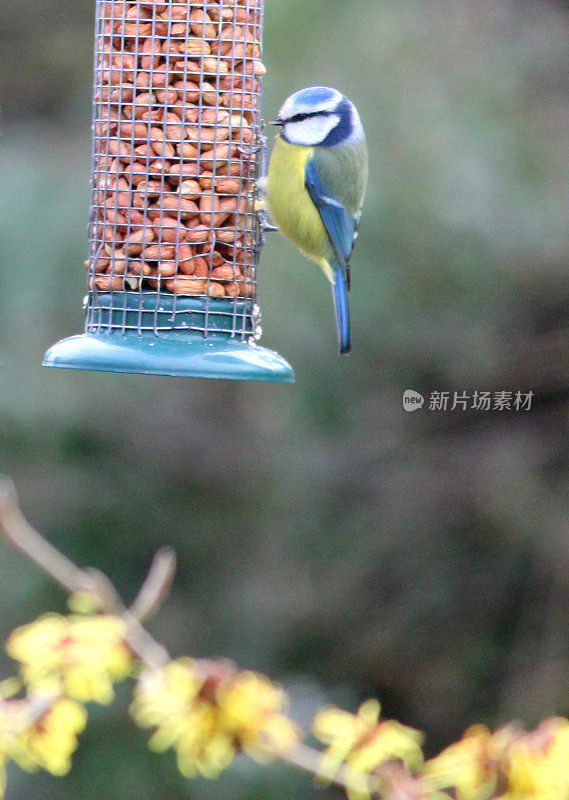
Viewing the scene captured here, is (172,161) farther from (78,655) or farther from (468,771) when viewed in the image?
(468,771)

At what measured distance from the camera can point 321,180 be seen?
10.4 ft

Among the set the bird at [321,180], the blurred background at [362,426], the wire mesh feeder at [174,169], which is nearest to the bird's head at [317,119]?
the bird at [321,180]

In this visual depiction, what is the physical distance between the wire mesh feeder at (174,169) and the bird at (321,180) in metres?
0.10

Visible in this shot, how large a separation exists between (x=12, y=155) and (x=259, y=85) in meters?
2.18

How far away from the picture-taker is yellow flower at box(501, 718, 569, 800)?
164cm

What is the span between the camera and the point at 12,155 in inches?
198

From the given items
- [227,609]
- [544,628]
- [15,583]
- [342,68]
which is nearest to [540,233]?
[342,68]

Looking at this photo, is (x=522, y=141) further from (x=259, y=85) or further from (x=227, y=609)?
(x=227, y=609)

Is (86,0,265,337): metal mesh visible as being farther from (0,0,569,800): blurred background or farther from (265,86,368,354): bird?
(0,0,569,800): blurred background

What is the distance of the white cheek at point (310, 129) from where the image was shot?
3.08 m

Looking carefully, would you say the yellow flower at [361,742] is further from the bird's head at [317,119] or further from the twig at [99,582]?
the bird's head at [317,119]

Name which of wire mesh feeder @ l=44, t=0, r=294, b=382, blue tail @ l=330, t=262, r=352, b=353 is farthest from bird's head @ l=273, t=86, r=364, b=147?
blue tail @ l=330, t=262, r=352, b=353

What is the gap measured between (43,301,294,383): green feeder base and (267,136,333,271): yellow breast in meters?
0.48

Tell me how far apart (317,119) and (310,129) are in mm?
33
